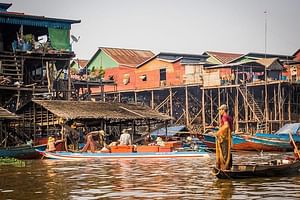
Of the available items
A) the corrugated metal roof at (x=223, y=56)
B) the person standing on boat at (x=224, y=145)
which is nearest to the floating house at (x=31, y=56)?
the corrugated metal roof at (x=223, y=56)

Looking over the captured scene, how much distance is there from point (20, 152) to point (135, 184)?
13503 mm

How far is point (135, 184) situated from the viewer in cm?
1477

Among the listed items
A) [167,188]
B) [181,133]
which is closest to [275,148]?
[181,133]

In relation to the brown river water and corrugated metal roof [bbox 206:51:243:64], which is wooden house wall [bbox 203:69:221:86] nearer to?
corrugated metal roof [bbox 206:51:243:64]

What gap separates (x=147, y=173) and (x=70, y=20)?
71.0ft

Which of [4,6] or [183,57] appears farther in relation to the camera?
[183,57]

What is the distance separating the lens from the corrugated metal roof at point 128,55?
5636 centimetres

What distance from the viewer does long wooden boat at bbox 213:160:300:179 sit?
15.4 m

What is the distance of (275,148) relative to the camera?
32281mm

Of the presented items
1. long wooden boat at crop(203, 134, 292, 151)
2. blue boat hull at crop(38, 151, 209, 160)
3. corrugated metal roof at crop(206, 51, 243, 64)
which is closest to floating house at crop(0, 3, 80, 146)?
blue boat hull at crop(38, 151, 209, 160)

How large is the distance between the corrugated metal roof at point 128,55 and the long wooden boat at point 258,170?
39.4 m

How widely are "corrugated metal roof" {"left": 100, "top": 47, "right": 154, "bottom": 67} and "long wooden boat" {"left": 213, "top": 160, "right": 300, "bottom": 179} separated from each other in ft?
129

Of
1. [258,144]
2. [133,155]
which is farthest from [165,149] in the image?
[258,144]

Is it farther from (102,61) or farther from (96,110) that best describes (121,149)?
(102,61)
